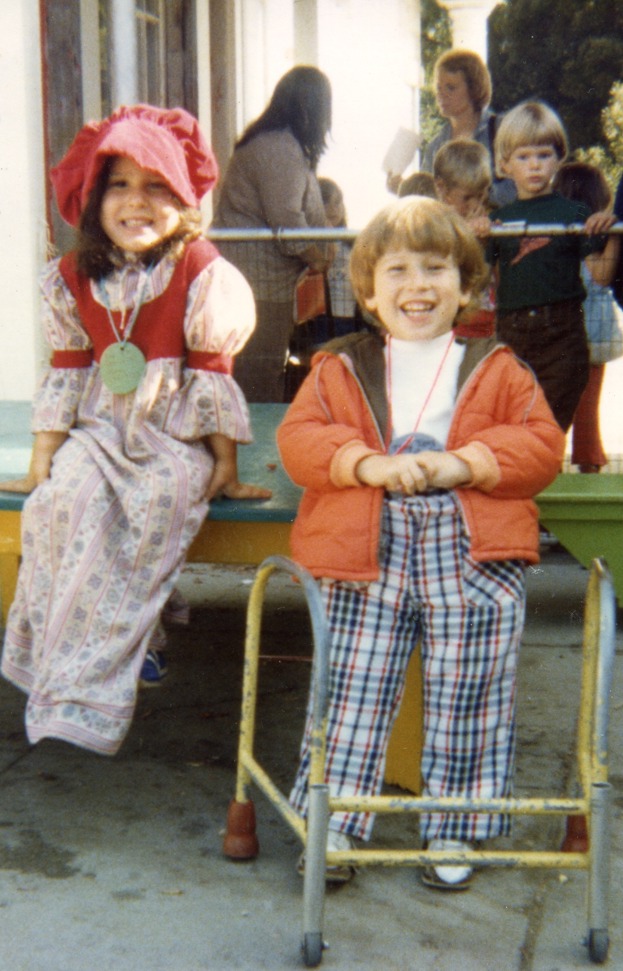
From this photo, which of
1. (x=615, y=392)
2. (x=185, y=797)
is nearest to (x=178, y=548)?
(x=185, y=797)

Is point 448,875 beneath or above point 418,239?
beneath

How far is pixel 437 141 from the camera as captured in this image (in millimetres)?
6098

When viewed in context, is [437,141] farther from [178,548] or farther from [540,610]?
[178,548]

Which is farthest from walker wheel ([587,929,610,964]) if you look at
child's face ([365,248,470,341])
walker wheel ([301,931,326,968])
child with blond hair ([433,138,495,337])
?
child with blond hair ([433,138,495,337])

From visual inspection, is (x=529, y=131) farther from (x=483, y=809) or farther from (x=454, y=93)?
(x=483, y=809)

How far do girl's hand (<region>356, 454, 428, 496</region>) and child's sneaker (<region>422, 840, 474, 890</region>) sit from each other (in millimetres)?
741

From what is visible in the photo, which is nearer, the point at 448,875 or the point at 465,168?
the point at 448,875

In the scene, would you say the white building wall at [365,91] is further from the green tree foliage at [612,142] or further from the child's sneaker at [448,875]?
the child's sneaker at [448,875]

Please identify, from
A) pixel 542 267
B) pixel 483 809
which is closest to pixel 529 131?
pixel 542 267

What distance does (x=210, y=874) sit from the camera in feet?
8.73

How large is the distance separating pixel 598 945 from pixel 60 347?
195cm

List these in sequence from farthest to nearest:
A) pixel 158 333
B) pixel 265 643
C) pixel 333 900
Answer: pixel 265 643 → pixel 158 333 → pixel 333 900

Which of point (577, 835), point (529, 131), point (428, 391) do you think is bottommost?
point (577, 835)

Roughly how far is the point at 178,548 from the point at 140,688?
1037mm
